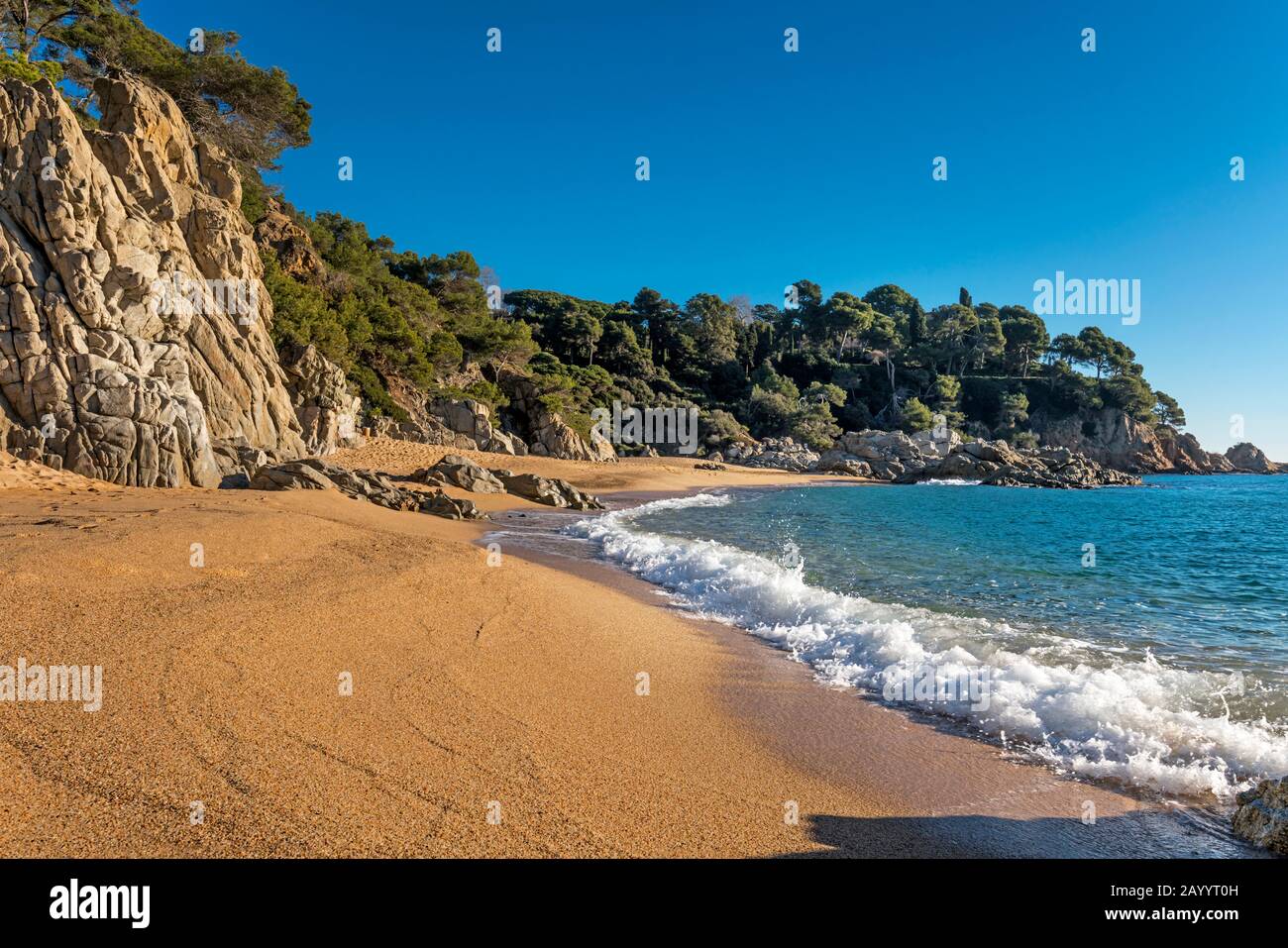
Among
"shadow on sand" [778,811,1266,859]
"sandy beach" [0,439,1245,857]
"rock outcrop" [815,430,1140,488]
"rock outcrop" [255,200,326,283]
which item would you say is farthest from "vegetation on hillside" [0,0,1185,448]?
"shadow on sand" [778,811,1266,859]

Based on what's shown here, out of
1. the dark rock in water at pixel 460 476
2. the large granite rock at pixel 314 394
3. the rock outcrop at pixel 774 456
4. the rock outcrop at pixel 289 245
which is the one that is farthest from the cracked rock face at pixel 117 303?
the rock outcrop at pixel 774 456

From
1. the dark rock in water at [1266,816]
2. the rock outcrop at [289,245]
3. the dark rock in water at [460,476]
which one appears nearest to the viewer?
the dark rock in water at [1266,816]

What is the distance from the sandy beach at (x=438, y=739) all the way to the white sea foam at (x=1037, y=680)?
0.55 meters

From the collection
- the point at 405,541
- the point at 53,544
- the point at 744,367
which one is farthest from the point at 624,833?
the point at 744,367

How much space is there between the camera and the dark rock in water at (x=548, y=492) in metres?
24.5

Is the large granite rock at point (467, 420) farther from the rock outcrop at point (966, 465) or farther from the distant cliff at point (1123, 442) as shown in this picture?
the distant cliff at point (1123, 442)

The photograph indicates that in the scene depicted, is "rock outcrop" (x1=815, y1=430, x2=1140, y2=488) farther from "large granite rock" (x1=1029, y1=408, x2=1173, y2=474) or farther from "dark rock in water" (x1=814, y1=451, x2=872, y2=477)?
"large granite rock" (x1=1029, y1=408, x2=1173, y2=474)

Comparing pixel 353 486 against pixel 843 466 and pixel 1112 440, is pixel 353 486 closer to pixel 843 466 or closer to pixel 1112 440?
pixel 843 466

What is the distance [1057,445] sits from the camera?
83562mm

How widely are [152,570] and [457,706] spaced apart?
4.94 meters

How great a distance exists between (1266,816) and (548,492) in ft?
73.0

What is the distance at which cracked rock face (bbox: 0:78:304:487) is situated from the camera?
14039 millimetres

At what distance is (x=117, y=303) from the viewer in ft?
53.1
